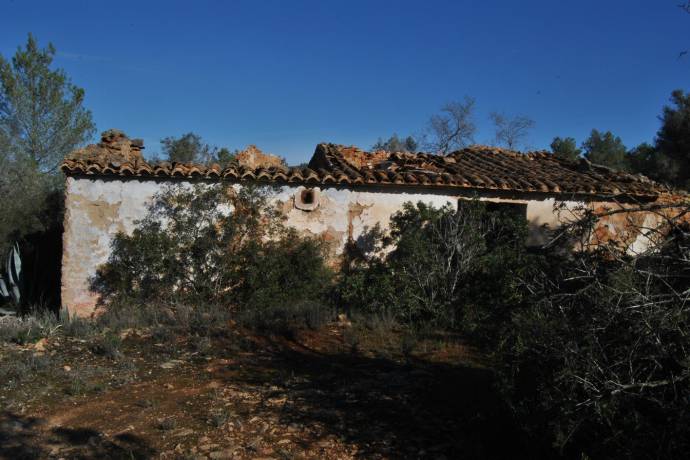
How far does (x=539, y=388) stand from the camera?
386 centimetres

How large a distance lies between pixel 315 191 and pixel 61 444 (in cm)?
613

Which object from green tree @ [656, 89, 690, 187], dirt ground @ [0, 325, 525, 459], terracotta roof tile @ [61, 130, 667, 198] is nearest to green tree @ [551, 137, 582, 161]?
green tree @ [656, 89, 690, 187]

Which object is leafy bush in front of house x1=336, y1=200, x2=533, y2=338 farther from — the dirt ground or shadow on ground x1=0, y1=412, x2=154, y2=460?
shadow on ground x1=0, y1=412, x2=154, y2=460

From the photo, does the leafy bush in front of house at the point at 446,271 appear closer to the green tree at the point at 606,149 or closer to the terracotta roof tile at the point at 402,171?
the terracotta roof tile at the point at 402,171

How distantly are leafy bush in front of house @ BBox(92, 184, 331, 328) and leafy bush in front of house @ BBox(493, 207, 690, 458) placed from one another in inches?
212

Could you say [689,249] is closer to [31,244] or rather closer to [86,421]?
[86,421]

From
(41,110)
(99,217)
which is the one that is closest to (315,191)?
(99,217)

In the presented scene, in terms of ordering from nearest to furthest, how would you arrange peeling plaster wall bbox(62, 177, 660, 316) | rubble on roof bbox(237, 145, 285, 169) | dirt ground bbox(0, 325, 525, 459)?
dirt ground bbox(0, 325, 525, 459) < peeling plaster wall bbox(62, 177, 660, 316) < rubble on roof bbox(237, 145, 285, 169)

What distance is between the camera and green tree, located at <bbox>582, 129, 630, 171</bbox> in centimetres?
2964

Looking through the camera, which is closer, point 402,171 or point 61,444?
point 61,444

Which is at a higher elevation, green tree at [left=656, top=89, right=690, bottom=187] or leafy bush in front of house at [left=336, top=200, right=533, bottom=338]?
green tree at [left=656, top=89, right=690, bottom=187]

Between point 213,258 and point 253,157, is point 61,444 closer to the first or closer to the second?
point 213,258

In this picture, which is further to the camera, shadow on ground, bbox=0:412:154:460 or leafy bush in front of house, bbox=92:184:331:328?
leafy bush in front of house, bbox=92:184:331:328

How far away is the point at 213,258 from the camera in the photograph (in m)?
9.36
